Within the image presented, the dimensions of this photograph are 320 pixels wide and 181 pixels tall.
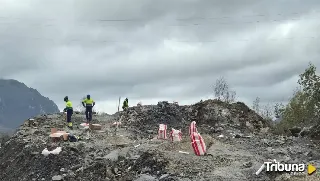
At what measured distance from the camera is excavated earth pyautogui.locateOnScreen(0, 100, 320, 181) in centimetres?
1120

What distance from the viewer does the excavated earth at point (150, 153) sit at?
36.8 feet

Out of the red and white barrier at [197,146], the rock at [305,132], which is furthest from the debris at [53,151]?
the rock at [305,132]

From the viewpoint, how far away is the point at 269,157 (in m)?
13.3

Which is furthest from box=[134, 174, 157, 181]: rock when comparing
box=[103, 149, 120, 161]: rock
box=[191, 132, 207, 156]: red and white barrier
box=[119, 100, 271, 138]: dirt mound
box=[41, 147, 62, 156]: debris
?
box=[119, 100, 271, 138]: dirt mound

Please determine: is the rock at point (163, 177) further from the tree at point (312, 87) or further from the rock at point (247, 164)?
the tree at point (312, 87)

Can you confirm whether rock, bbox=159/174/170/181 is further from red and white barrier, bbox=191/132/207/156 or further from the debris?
the debris

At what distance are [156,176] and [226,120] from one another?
1274 centimetres

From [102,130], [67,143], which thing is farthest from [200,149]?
[102,130]

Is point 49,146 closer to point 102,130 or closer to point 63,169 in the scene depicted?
point 63,169

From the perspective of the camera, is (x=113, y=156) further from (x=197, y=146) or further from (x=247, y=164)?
(x=247, y=164)

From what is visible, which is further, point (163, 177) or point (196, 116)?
point (196, 116)

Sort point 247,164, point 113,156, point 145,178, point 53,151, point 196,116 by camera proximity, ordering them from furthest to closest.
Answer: point 196,116 → point 53,151 → point 113,156 → point 247,164 → point 145,178

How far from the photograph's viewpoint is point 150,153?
12.2m

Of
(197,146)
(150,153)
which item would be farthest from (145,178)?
(197,146)
